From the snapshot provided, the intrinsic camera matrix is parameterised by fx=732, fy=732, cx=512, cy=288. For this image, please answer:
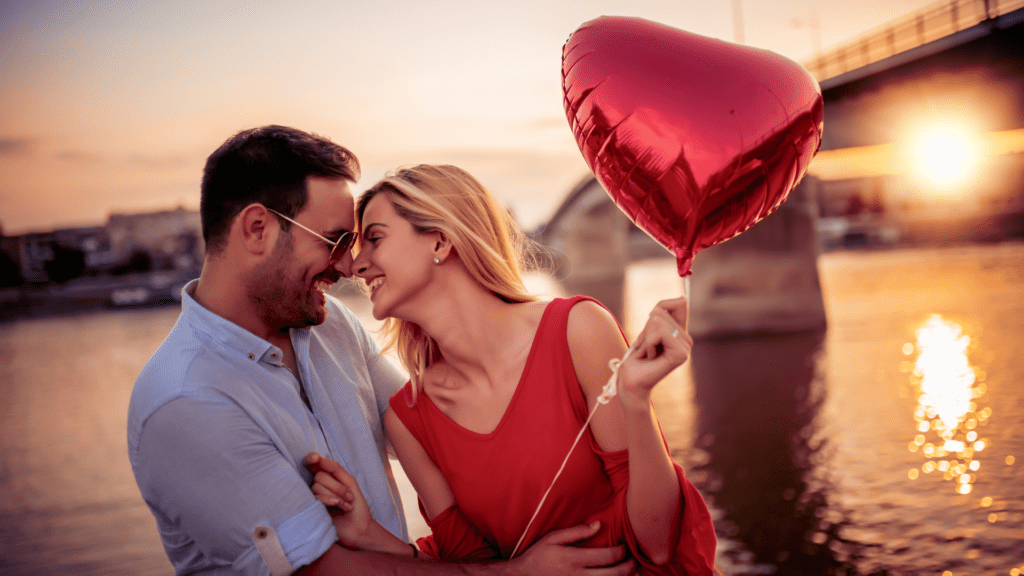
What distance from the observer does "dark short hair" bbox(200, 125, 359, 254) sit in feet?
8.57

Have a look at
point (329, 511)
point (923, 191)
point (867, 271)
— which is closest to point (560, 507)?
point (329, 511)

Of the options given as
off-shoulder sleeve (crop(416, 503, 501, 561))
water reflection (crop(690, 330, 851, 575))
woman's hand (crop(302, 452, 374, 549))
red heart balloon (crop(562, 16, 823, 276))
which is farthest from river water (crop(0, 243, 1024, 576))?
red heart balloon (crop(562, 16, 823, 276))

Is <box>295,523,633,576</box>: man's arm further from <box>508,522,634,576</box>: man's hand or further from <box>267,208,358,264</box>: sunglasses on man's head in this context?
<box>267,208,358,264</box>: sunglasses on man's head

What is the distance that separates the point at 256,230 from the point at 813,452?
8.57 m

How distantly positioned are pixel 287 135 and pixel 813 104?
1782 millimetres

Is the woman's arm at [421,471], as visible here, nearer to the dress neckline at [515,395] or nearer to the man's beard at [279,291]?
the dress neckline at [515,395]

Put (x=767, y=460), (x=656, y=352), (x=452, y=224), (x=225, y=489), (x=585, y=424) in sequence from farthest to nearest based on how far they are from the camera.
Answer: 1. (x=767, y=460)
2. (x=452, y=224)
3. (x=585, y=424)
4. (x=225, y=489)
5. (x=656, y=352)

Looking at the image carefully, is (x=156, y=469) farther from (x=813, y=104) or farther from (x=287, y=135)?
(x=813, y=104)

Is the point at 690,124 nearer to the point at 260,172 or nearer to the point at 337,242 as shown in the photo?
the point at 337,242

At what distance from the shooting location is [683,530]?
2252 millimetres

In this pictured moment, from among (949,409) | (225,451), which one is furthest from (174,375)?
(949,409)

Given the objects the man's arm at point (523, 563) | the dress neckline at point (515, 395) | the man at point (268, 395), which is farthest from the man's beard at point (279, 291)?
the man's arm at point (523, 563)

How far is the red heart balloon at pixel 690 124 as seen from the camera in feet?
7.06

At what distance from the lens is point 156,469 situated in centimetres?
216
